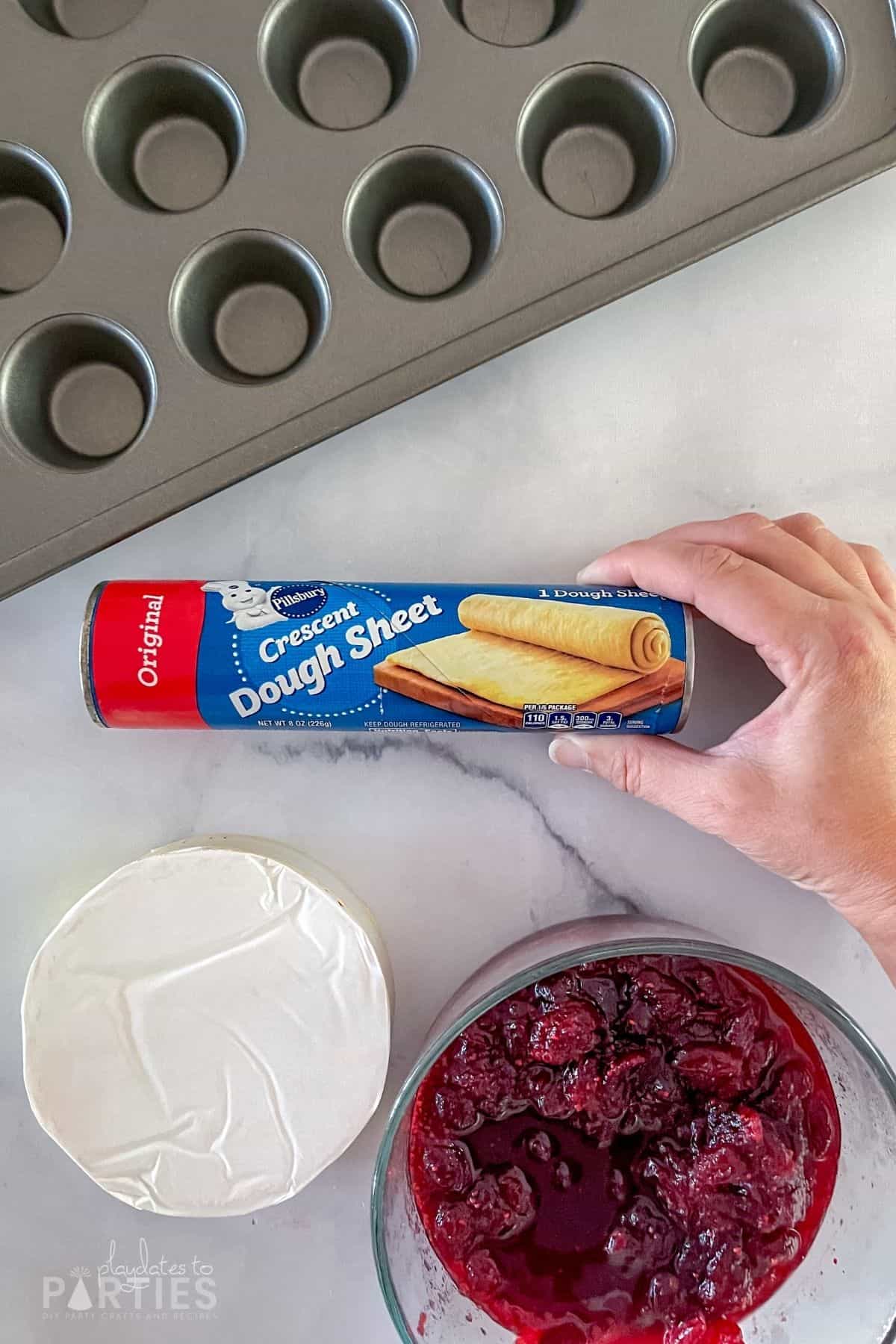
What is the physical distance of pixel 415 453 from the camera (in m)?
1.00

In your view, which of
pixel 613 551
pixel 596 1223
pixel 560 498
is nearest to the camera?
pixel 596 1223

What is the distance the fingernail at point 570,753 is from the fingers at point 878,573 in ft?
1.01

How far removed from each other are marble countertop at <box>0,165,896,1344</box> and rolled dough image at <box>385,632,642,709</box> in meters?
0.17

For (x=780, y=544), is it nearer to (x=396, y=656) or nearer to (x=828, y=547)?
(x=828, y=547)

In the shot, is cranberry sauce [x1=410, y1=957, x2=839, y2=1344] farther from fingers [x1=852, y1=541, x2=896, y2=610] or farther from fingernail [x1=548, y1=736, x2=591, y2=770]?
fingers [x1=852, y1=541, x2=896, y2=610]

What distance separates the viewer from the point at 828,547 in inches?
34.4

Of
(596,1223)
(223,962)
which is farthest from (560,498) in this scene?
(596,1223)

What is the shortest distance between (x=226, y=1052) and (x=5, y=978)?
0.28 m

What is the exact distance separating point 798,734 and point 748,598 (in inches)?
4.8

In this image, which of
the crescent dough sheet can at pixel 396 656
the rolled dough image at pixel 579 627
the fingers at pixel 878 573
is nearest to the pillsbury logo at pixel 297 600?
the crescent dough sheet can at pixel 396 656

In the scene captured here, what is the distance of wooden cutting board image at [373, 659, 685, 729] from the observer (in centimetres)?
80

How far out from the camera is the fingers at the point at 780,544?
2.72ft

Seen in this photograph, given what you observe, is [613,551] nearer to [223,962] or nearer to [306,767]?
[306,767]

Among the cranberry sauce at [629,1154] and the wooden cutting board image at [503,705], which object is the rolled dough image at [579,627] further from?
the cranberry sauce at [629,1154]
